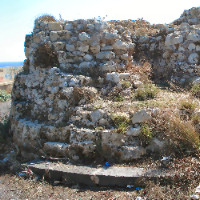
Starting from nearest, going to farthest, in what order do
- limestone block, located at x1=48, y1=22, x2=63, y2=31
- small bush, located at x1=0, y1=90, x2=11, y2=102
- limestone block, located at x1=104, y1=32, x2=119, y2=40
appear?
limestone block, located at x1=104, y1=32, x2=119, y2=40 → limestone block, located at x1=48, y1=22, x2=63, y2=31 → small bush, located at x1=0, y1=90, x2=11, y2=102

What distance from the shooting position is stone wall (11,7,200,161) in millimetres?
4707

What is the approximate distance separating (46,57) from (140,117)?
2.68 m

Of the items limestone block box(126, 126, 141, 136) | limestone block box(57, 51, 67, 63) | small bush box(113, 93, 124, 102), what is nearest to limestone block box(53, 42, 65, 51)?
limestone block box(57, 51, 67, 63)

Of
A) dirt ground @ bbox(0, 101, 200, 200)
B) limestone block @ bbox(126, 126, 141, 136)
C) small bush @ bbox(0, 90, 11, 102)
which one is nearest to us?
dirt ground @ bbox(0, 101, 200, 200)

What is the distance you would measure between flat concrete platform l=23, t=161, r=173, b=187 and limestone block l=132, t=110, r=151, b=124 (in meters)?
0.85

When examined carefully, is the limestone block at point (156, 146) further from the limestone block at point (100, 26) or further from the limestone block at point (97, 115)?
the limestone block at point (100, 26)

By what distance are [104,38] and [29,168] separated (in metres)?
3.28

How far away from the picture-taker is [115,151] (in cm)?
456

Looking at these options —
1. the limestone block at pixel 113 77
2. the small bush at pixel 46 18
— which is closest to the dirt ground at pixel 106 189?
the limestone block at pixel 113 77

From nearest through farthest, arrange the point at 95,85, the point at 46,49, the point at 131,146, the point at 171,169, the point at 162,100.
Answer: the point at 171,169 < the point at 131,146 < the point at 162,100 < the point at 95,85 < the point at 46,49

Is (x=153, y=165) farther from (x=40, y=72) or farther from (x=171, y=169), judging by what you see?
(x=40, y=72)

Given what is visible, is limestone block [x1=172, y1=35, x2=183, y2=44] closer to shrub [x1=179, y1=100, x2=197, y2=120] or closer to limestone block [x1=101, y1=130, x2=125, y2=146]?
shrub [x1=179, y1=100, x2=197, y2=120]

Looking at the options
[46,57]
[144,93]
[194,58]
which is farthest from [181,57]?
[46,57]

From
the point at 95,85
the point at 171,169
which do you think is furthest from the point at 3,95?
the point at 171,169
